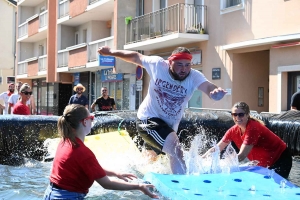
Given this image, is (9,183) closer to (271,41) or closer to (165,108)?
(165,108)

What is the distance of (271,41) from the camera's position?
14625 mm

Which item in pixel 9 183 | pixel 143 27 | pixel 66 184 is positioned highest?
pixel 143 27

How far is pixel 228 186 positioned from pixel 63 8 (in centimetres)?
2690

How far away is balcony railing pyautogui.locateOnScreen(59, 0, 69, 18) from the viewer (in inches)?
1165

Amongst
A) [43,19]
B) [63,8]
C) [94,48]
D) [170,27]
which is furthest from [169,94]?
[43,19]

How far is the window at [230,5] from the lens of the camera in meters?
16.4

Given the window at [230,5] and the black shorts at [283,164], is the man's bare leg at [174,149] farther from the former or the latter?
the window at [230,5]

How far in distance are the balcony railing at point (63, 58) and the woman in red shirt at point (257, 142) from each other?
24.2m

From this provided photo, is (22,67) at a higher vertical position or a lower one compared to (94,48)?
lower

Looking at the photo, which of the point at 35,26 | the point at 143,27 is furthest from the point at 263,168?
the point at 35,26

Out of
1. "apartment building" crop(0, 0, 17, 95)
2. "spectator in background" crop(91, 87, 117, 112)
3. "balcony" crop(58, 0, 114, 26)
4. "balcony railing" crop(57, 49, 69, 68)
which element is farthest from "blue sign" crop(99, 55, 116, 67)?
"apartment building" crop(0, 0, 17, 95)

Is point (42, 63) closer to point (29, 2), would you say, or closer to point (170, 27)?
point (29, 2)

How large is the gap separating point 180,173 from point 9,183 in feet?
8.73

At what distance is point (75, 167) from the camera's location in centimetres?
365
